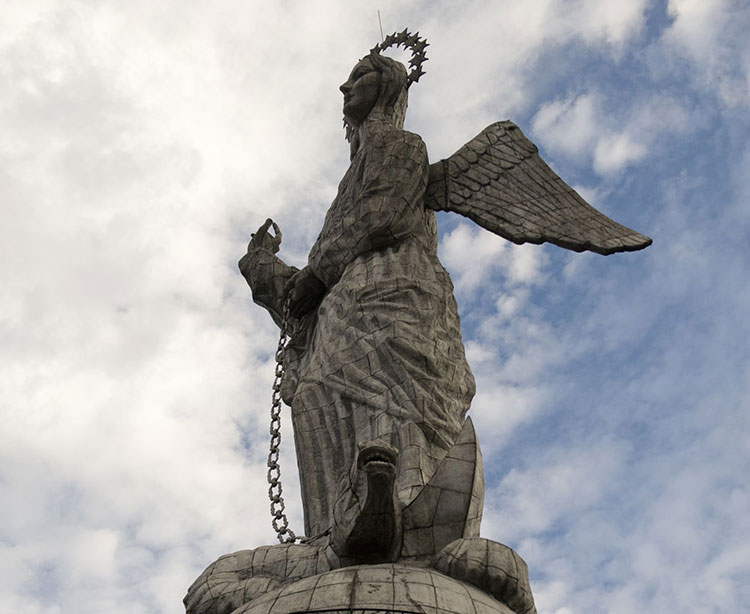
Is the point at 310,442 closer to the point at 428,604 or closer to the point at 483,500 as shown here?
the point at 483,500

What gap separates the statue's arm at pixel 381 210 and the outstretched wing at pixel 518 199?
13.1 inches

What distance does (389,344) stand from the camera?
787 cm

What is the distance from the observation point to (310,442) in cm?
795

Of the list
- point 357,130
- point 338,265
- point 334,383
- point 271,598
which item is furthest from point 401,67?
point 271,598

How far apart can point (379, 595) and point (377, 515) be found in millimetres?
590

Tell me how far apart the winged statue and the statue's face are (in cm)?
2

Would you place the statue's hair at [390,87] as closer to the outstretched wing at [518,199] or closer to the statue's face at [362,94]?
the statue's face at [362,94]

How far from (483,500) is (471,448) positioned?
397mm

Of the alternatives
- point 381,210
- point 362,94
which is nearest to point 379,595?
point 381,210

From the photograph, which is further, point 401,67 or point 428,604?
point 401,67

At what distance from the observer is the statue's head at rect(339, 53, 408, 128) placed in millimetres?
9906

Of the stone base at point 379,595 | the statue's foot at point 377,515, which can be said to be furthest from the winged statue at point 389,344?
the stone base at point 379,595

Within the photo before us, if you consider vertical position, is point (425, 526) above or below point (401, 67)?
below

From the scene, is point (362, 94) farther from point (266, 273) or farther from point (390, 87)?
point (266, 273)
